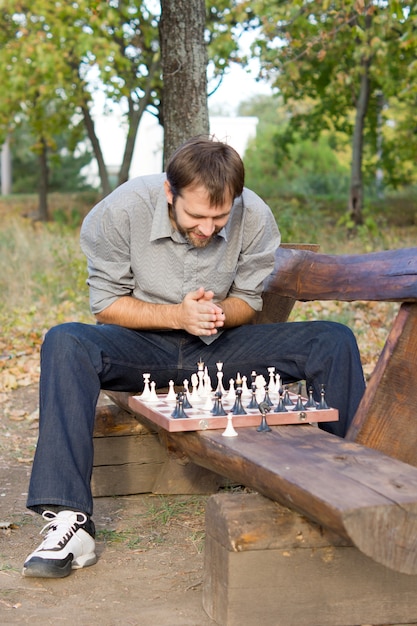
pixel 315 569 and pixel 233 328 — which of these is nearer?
pixel 315 569

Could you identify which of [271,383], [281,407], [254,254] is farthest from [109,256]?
[281,407]

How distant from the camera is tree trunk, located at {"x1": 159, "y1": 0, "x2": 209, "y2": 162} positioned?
6547 mm

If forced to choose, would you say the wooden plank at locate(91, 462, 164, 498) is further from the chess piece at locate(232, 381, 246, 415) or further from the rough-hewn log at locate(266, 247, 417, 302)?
the chess piece at locate(232, 381, 246, 415)

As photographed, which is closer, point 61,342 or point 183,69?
point 61,342

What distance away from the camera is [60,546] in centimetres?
338


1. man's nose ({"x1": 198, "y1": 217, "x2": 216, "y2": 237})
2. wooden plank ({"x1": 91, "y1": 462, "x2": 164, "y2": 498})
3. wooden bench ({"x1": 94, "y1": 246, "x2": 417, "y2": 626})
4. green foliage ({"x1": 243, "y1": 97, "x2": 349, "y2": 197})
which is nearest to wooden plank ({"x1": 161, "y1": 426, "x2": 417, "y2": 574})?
wooden bench ({"x1": 94, "y1": 246, "x2": 417, "y2": 626})

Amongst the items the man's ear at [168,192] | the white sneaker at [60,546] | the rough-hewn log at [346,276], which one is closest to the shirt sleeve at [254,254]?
the rough-hewn log at [346,276]

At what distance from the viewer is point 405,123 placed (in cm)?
1817

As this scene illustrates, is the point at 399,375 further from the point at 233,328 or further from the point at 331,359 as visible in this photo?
the point at 233,328

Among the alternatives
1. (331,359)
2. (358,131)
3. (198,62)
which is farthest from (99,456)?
(358,131)

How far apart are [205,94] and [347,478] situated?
4637 millimetres

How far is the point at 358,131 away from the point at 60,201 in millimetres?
9547

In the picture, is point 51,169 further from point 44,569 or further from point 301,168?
point 44,569

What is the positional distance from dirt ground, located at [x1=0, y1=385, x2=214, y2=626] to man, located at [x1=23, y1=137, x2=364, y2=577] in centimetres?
12
